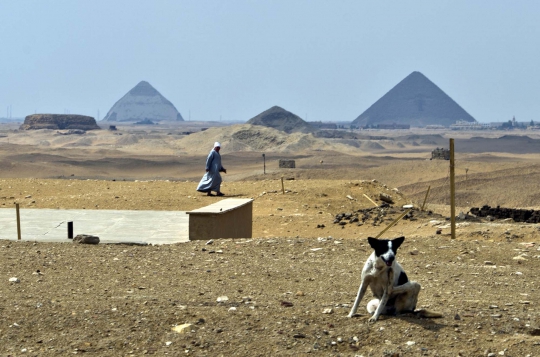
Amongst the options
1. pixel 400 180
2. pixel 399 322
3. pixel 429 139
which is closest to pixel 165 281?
pixel 399 322

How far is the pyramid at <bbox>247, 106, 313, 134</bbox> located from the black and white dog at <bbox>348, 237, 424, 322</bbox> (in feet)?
298

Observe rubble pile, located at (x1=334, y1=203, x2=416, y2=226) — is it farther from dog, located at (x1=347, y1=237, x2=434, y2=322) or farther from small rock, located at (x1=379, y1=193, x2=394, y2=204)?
dog, located at (x1=347, y1=237, x2=434, y2=322)

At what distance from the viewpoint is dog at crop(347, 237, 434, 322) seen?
18.0 ft

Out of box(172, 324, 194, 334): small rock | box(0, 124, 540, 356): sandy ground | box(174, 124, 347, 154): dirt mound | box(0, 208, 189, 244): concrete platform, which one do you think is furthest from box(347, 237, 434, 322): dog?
box(174, 124, 347, 154): dirt mound

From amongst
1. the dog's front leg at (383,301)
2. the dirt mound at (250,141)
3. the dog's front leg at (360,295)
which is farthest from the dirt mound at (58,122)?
the dog's front leg at (383,301)

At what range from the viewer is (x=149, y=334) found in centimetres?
565

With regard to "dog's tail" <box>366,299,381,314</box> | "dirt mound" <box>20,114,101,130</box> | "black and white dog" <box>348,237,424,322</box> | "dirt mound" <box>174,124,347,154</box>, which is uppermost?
"dirt mound" <box>20,114,101,130</box>

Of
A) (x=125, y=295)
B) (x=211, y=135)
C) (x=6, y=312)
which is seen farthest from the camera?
(x=211, y=135)

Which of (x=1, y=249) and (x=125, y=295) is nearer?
(x=125, y=295)

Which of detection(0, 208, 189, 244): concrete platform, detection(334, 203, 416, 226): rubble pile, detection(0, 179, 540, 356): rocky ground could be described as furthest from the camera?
detection(334, 203, 416, 226): rubble pile

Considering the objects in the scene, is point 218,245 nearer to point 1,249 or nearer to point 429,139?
point 1,249

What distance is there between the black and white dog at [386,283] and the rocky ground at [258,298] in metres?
0.10

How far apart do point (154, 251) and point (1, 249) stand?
1721 millimetres

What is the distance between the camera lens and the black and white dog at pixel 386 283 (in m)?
5.47
